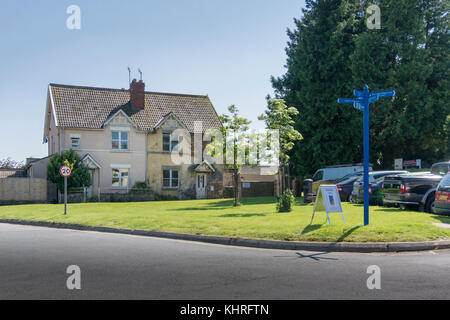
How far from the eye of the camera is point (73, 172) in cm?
3319

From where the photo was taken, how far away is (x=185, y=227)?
13531mm

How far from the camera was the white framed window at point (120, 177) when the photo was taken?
37.2m

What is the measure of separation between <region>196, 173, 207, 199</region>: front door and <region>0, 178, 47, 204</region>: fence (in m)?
13.0

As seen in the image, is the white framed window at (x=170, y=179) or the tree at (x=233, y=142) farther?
the white framed window at (x=170, y=179)

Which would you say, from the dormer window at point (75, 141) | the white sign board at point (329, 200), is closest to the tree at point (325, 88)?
the dormer window at point (75, 141)

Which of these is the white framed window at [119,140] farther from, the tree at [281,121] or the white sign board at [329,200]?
the white sign board at [329,200]

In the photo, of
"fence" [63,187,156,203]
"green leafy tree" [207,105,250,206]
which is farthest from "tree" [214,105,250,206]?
"fence" [63,187,156,203]

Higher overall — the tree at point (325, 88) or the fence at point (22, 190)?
the tree at point (325, 88)

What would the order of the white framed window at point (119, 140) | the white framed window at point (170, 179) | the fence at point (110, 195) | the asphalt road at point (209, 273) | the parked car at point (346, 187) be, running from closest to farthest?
the asphalt road at point (209, 273)
the parked car at point (346, 187)
the fence at point (110, 195)
the white framed window at point (119, 140)
the white framed window at point (170, 179)

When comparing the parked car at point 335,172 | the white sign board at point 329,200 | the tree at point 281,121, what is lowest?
the white sign board at point 329,200

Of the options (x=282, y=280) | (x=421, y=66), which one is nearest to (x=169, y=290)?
(x=282, y=280)

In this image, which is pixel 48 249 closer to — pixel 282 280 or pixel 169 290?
pixel 169 290

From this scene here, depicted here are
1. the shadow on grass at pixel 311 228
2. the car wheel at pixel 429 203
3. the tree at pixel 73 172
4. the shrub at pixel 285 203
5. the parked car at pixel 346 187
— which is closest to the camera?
the shadow on grass at pixel 311 228

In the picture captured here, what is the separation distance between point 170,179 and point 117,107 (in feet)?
26.0
